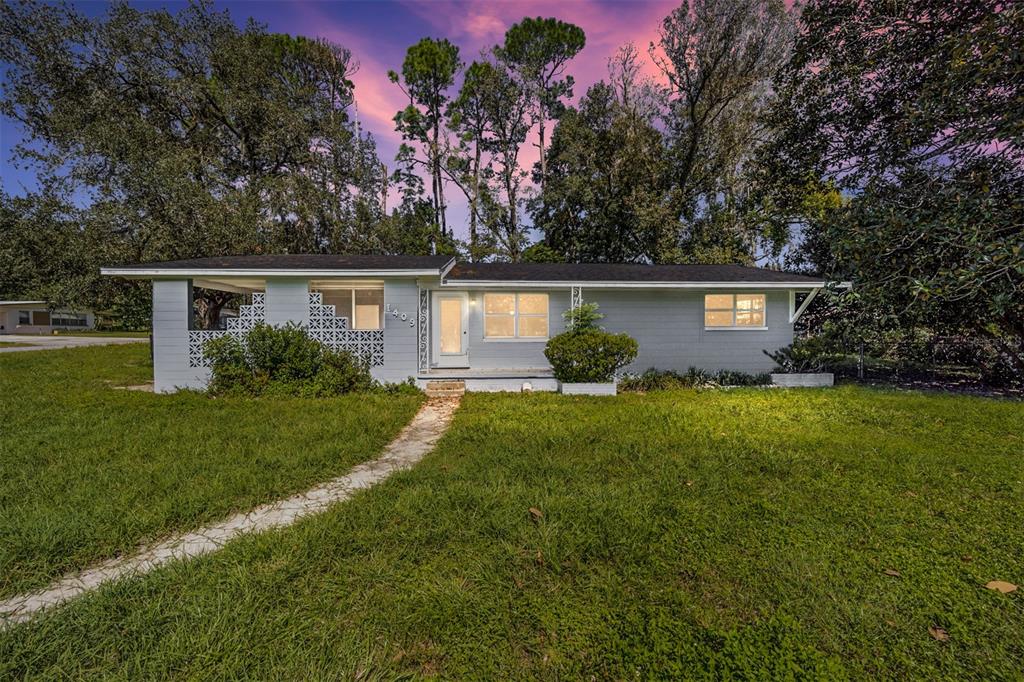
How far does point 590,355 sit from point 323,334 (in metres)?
6.08

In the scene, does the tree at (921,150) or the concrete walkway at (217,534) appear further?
the tree at (921,150)

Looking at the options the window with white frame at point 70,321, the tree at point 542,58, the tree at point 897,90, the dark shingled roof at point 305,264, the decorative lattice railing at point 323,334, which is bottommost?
the decorative lattice railing at point 323,334

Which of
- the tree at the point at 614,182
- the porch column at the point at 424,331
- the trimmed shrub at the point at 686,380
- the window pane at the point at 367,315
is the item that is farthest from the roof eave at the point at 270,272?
the tree at the point at 614,182

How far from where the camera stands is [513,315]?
10.7 metres

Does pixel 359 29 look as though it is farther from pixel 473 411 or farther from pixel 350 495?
pixel 350 495

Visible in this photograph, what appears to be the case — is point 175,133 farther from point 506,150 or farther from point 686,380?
point 686,380

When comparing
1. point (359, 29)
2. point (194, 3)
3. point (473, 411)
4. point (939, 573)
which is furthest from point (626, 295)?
point (194, 3)

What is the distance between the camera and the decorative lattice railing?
8.96 m

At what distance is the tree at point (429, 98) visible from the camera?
2219 cm

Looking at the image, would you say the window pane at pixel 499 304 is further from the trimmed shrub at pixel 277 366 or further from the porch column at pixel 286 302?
the porch column at pixel 286 302

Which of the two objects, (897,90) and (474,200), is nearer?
(897,90)

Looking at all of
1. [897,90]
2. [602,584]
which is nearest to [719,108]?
[897,90]

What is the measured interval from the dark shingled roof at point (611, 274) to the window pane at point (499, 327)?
117cm

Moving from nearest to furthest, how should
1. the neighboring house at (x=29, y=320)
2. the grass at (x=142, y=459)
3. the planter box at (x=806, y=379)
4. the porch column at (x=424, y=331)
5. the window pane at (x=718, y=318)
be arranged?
the grass at (x=142, y=459) < the planter box at (x=806, y=379) < the porch column at (x=424, y=331) < the window pane at (x=718, y=318) < the neighboring house at (x=29, y=320)
